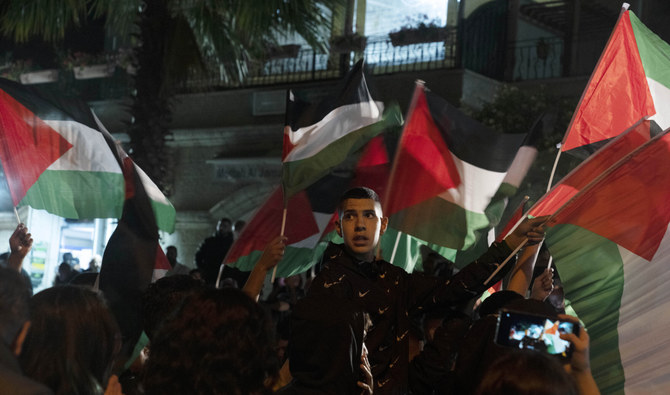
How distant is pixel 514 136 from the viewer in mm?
7344

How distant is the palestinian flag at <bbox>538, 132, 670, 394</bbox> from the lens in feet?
13.1

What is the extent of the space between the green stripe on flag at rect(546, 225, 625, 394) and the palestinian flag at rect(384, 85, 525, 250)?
2.11 meters

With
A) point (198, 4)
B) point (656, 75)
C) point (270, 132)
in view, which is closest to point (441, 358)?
point (656, 75)

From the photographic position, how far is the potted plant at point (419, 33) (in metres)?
16.1

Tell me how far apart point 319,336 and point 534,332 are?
0.90 m

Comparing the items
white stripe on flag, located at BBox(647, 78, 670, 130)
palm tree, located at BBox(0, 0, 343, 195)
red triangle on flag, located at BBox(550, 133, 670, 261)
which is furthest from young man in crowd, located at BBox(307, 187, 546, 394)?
palm tree, located at BBox(0, 0, 343, 195)

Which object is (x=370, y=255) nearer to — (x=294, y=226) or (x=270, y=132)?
(x=294, y=226)

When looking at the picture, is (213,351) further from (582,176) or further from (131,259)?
(131,259)

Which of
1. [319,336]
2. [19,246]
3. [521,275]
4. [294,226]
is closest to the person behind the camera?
[319,336]

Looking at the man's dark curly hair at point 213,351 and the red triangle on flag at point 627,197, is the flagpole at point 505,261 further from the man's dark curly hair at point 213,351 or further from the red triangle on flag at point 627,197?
the man's dark curly hair at point 213,351

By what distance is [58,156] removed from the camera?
645 cm

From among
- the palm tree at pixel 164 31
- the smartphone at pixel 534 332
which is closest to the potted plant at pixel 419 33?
the palm tree at pixel 164 31

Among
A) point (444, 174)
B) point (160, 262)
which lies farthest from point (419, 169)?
point (160, 262)

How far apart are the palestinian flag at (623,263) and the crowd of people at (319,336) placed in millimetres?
289
